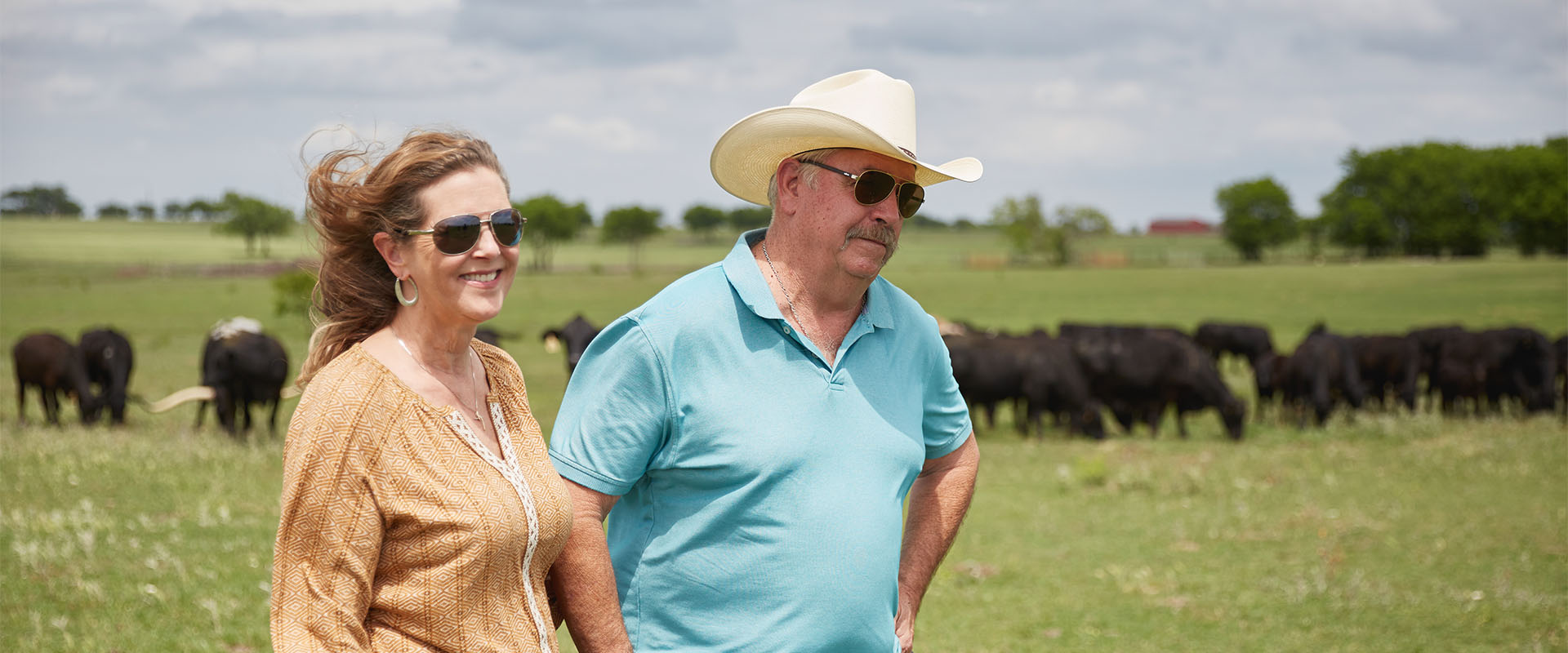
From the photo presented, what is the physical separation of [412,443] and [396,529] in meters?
0.18

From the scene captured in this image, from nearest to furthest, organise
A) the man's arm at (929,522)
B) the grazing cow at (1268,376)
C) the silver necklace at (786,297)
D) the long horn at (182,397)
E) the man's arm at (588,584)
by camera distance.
Result: 1. the man's arm at (588,584)
2. the silver necklace at (786,297)
3. the man's arm at (929,522)
4. the long horn at (182,397)
5. the grazing cow at (1268,376)

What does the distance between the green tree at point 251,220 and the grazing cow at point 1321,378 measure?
68.9 metres

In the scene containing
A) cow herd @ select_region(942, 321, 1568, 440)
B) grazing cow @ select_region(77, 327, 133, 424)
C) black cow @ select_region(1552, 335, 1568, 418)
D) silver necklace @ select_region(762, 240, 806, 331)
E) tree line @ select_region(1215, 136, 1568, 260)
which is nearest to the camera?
silver necklace @ select_region(762, 240, 806, 331)

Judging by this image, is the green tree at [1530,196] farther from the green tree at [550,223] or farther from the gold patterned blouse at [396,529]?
the gold patterned blouse at [396,529]

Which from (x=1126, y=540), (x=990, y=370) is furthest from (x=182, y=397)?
(x=990, y=370)

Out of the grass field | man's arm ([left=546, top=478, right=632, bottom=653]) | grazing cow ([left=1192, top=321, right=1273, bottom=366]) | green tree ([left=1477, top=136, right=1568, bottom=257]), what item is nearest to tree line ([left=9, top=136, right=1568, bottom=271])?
green tree ([left=1477, top=136, right=1568, bottom=257])

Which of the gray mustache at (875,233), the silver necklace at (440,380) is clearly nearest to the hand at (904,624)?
the gray mustache at (875,233)

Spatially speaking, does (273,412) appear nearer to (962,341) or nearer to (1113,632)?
(962,341)

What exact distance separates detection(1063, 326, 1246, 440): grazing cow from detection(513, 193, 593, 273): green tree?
67.0 meters

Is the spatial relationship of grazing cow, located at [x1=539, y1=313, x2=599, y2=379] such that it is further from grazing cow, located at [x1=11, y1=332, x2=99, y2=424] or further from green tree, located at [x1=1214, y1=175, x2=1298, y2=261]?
green tree, located at [x1=1214, y1=175, x2=1298, y2=261]

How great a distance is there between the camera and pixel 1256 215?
105 meters

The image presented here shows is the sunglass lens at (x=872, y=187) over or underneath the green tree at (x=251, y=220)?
underneath

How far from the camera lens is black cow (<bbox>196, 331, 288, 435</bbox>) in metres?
14.9

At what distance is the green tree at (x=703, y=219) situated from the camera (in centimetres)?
Answer: 12469
